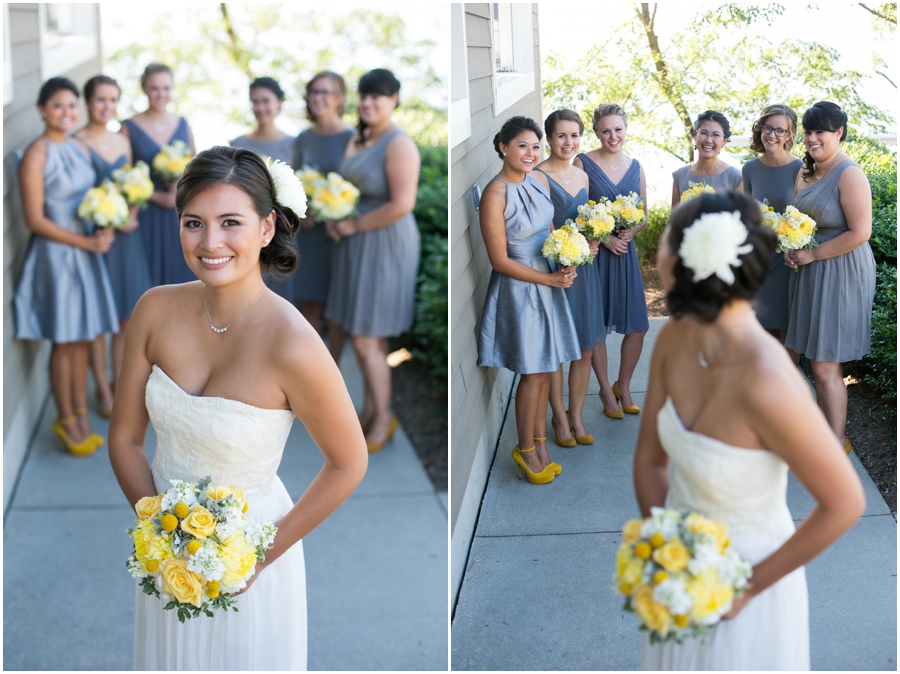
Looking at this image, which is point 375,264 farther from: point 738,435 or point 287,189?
point 738,435

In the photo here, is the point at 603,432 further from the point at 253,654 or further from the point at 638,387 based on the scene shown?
the point at 253,654

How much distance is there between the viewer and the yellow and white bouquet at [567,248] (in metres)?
2.38

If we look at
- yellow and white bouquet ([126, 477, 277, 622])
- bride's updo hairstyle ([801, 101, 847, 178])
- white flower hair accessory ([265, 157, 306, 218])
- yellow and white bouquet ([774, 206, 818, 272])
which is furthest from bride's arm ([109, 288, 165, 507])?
bride's updo hairstyle ([801, 101, 847, 178])

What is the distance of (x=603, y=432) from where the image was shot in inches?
90.9

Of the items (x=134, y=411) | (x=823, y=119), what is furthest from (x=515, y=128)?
(x=134, y=411)

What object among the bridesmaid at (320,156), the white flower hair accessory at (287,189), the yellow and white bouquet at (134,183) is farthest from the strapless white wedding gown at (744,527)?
the yellow and white bouquet at (134,183)

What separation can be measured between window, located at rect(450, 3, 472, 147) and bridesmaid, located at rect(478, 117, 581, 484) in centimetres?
17

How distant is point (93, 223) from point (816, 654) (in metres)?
4.62

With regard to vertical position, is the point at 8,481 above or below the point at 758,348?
below

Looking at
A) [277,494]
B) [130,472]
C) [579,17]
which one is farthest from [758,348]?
[130,472]

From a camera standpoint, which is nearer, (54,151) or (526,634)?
(526,634)

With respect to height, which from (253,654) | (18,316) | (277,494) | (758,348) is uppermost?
(18,316)

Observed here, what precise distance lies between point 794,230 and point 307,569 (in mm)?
3159

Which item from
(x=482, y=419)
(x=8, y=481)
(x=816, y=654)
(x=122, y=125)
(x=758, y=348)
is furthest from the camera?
(x=122, y=125)
